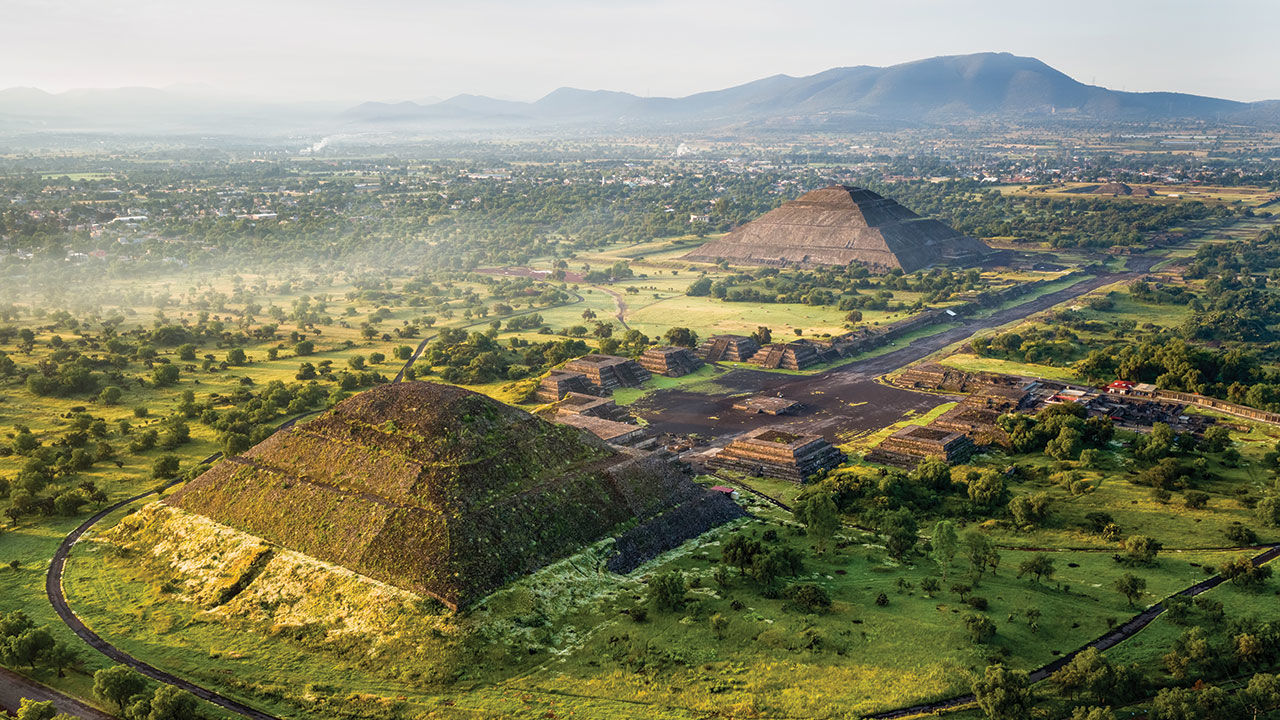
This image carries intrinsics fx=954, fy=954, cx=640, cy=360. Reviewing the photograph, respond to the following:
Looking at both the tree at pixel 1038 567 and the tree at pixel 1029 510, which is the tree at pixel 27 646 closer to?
the tree at pixel 1038 567

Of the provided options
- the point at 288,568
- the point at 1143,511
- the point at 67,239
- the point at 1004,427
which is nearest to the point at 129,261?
the point at 67,239

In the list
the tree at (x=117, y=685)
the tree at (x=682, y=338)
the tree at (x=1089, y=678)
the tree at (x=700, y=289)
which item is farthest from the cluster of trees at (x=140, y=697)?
the tree at (x=700, y=289)

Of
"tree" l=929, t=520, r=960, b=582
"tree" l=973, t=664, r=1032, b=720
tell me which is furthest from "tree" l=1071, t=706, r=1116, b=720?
"tree" l=929, t=520, r=960, b=582

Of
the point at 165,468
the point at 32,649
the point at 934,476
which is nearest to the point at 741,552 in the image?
the point at 934,476

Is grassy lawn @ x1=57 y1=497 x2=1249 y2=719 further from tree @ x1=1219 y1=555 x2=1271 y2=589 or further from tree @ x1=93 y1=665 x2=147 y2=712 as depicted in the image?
tree @ x1=93 y1=665 x2=147 y2=712

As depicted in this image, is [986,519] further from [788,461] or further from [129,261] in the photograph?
[129,261]

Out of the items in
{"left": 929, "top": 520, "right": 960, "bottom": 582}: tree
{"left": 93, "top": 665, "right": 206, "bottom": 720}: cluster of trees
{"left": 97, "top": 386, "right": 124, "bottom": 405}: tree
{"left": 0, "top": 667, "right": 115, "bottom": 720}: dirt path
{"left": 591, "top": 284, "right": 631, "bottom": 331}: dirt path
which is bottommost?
{"left": 591, "top": 284, "right": 631, "bottom": 331}: dirt path
